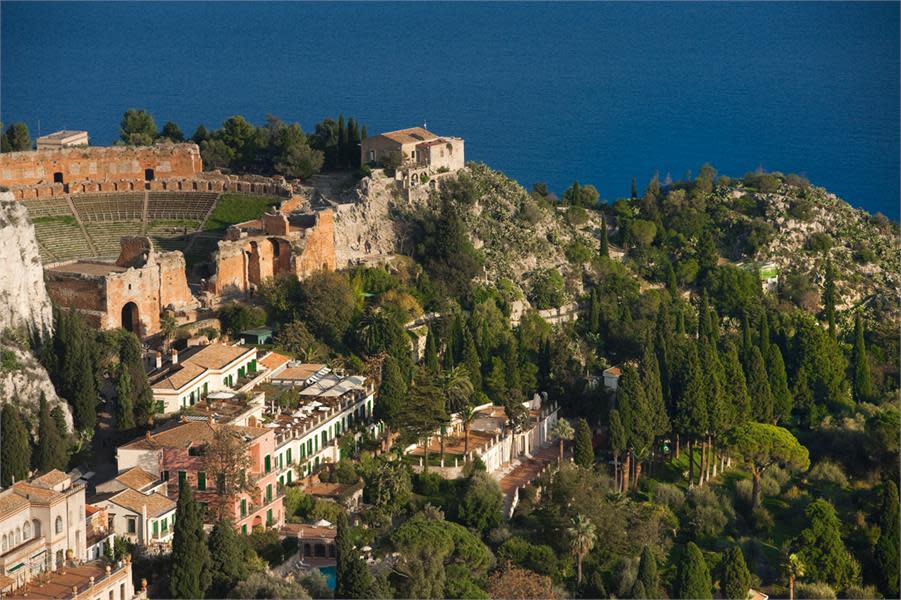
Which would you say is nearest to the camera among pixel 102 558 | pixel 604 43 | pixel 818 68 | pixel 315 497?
pixel 102 558

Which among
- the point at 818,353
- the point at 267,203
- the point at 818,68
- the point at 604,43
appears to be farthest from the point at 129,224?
the point at 604,43

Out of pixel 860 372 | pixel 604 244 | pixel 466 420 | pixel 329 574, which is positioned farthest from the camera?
pixel 604 244

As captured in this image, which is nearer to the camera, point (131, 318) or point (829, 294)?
point (131, 318)

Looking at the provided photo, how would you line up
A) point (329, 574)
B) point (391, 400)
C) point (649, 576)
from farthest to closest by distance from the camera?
point (391, 400), point (649, 576), point (329, 574)

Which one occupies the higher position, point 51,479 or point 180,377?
point 180,377

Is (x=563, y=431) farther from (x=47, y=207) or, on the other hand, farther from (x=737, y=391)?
(x=47, y=207)

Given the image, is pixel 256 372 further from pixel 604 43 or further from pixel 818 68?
pixel 604 43

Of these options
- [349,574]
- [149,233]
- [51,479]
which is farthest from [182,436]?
→ [149,233]

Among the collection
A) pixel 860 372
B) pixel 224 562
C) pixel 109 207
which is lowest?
pixel 224 562
